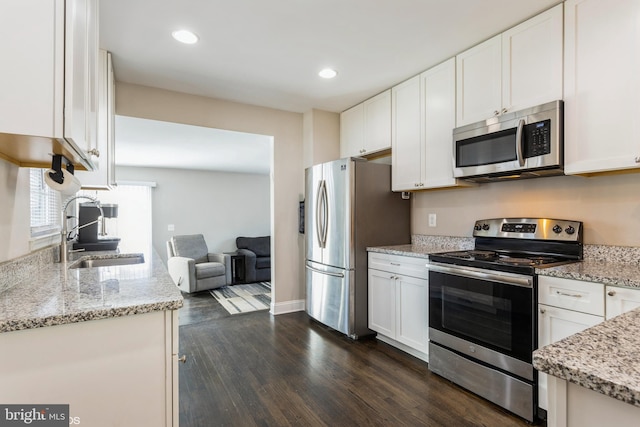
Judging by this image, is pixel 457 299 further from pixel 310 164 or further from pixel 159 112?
pixel 159 112

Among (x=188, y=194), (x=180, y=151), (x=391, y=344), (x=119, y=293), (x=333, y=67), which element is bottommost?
(x=391, y=344)

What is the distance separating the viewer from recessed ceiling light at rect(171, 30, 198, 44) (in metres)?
2.33

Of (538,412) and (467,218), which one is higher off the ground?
(467,218)

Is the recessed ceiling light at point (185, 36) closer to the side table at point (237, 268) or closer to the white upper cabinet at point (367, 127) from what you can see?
the white upper cabinet at point (367, 127)

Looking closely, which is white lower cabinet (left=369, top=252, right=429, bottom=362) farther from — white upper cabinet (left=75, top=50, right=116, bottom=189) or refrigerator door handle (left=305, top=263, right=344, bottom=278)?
white upper cabinet (left=75, top=50, right=116, bottom=189)

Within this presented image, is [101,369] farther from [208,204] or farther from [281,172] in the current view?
[208,204]

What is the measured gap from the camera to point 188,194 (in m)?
6.93

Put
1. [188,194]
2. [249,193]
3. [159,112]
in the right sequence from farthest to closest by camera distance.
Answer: [249,193] < [188,194] < [159,112]

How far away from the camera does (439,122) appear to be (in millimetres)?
2754

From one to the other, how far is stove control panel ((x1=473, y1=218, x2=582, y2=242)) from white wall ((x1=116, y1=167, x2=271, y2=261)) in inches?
221

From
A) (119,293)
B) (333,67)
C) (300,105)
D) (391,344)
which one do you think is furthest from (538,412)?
(300,105)

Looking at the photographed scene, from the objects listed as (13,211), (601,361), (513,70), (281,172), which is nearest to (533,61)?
(513,70)

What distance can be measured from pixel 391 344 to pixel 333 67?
2.50 metres

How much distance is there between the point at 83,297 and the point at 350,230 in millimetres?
2204
